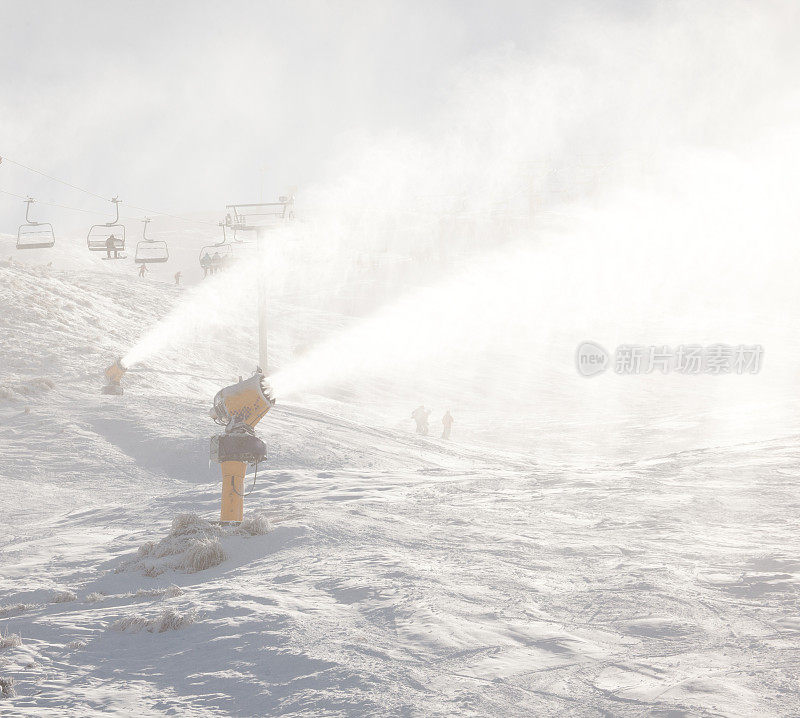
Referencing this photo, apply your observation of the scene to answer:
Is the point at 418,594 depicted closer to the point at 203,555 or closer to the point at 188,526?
the point at 203,555

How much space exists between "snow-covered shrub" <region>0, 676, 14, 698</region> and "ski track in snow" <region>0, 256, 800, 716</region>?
0.08 meters

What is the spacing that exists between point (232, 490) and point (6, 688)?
379 centimetres

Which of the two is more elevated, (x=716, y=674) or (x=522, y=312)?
(x=522, y=312)

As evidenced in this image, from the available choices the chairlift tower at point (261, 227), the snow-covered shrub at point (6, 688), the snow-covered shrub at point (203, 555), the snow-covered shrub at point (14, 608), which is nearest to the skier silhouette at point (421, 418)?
the chairlift tower at point (261, 227)

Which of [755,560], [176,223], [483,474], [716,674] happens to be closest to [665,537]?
[755,560]

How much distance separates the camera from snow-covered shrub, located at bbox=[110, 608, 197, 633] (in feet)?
17.0

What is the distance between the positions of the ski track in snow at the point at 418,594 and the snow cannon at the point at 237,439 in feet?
1.73

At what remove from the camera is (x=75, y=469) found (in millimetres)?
13844

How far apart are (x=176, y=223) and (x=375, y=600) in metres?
136

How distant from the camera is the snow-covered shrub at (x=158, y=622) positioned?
5.17 m

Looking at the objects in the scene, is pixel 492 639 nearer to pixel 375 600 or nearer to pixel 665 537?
pixel 375 600

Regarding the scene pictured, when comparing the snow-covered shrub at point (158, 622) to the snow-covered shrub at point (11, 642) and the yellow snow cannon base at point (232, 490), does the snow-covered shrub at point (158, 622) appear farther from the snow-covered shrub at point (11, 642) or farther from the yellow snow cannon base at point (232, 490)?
the yellow snow cannon base at point (232, 490)

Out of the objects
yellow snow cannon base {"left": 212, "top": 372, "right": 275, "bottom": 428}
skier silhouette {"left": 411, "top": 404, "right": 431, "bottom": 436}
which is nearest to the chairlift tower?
skier silhouette {"left": 411, "top": 404, "right": 431, "bottom": 436}

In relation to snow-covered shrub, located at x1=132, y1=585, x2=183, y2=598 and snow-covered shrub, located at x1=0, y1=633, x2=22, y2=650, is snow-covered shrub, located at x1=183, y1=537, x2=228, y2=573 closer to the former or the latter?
snow-covered shrub, located at x1=132, y1=585, x2=183, y2=598
